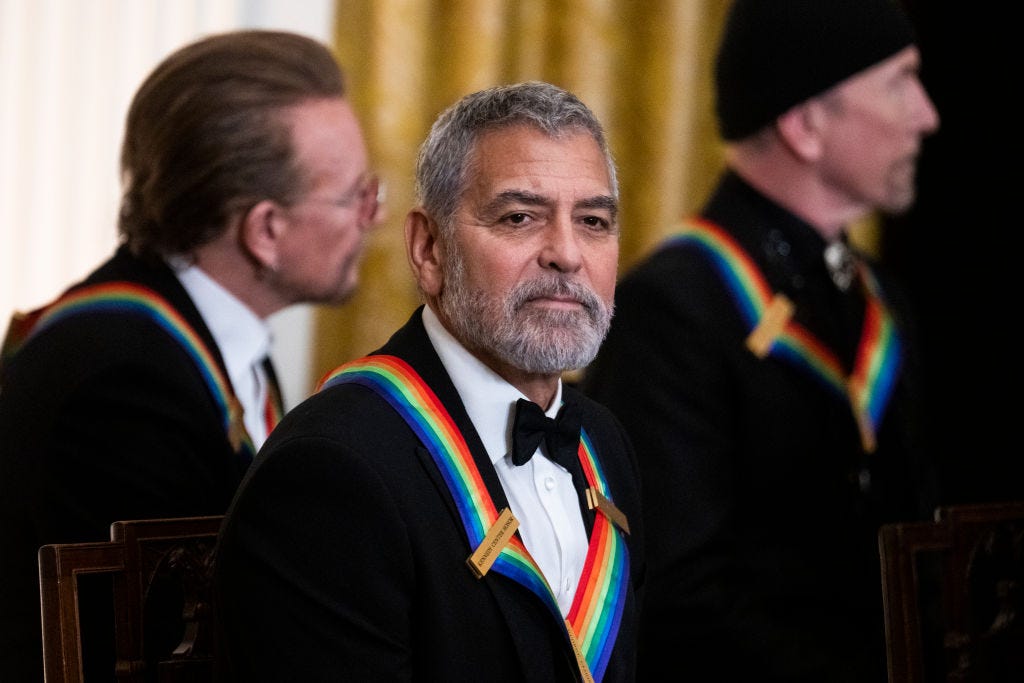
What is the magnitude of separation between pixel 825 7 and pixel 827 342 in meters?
0.67

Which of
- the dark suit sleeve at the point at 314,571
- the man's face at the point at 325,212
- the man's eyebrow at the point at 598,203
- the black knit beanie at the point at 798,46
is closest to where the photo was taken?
the dark suit sleeve at the point at 314,571

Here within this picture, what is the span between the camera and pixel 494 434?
1.77 metres

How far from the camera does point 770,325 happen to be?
2.72 m

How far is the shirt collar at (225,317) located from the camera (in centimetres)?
257

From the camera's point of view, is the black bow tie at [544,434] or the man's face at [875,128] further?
the man's face at [875,128]

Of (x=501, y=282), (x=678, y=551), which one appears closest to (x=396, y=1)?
(x=678, y=551)

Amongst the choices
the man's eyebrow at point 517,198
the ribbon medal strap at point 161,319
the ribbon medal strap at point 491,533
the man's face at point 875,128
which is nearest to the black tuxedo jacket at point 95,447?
the ribbon medal strap at point 161,319

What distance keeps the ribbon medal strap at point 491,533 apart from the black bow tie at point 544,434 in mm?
69

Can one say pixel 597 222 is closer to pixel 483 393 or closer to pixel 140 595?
pixel 483 393

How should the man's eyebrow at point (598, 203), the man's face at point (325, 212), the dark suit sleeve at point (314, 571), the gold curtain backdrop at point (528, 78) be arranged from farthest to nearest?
the gold curtain backdrop at point (528, 78), the man's face at point (325, 212), the man's eyebrow at point (598, 203), the dark suit sleeve at point (314, 571)

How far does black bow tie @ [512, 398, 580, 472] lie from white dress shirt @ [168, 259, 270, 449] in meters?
0.88

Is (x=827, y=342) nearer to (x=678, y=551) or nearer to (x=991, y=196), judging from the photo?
(x=678, y=551)

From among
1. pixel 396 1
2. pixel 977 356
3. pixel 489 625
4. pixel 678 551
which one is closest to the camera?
pixel 489 625

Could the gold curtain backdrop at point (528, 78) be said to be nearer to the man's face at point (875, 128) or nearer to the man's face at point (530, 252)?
the man's face at point (875, 128)
